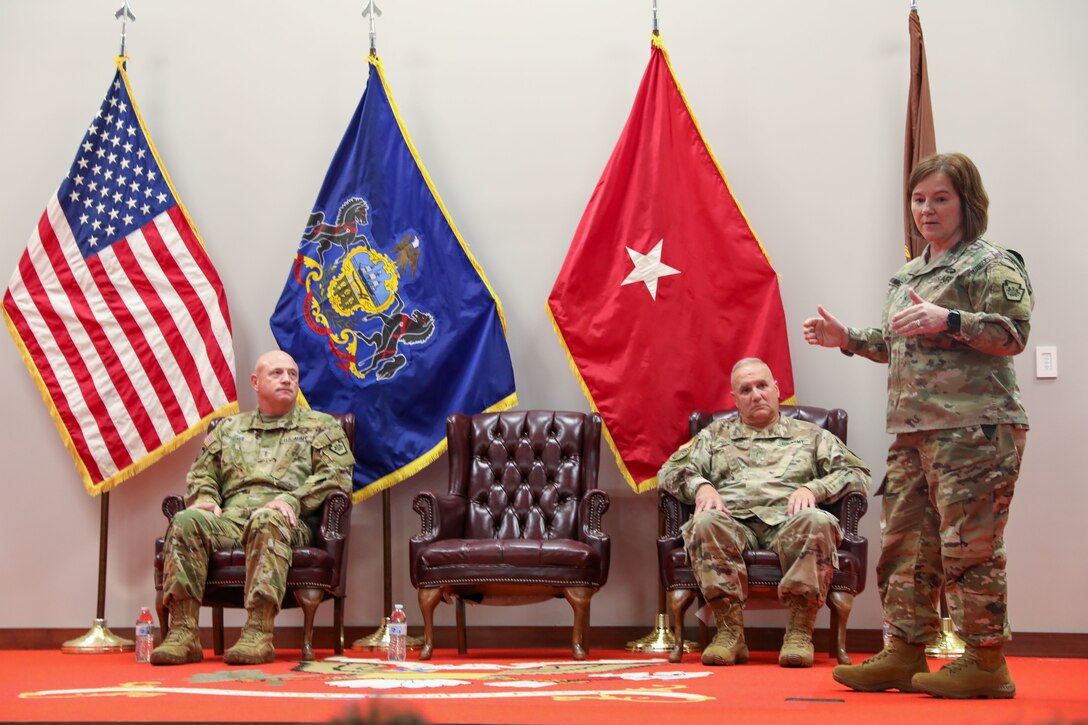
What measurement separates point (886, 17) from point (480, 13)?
2123 mm

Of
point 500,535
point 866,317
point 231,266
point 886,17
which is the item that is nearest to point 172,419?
point 231,266

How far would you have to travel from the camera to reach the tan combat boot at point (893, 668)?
11.0 feet

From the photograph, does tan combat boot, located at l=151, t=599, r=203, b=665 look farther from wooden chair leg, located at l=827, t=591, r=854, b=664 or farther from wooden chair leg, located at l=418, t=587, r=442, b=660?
wooden chair leg, located at l=827, t=591, r=854, b=664

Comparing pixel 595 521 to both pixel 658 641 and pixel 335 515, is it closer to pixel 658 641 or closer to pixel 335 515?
pixel 658 641

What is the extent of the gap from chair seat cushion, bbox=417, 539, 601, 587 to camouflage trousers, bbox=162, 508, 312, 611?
701 mm

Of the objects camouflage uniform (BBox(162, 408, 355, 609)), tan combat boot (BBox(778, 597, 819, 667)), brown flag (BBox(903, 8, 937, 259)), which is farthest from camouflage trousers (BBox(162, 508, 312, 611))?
brown flag (BBox(903, 8, 937, 259))

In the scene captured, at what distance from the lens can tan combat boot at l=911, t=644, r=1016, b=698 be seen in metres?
3.17

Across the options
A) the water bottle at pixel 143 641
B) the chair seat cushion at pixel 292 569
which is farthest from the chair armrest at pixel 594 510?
the water bottle at pixel 143 641

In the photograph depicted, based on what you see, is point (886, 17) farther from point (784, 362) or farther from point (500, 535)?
point (500, 535)

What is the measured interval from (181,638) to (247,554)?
1.36ft

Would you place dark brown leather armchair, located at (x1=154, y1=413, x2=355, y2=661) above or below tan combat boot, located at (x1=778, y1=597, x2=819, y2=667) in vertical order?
above

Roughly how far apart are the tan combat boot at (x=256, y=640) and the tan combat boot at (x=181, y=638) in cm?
15

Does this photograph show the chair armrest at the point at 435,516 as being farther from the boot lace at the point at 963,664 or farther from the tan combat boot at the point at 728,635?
the boot lace at the point at 963,664

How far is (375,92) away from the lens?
238 inches
